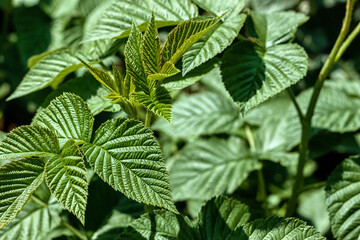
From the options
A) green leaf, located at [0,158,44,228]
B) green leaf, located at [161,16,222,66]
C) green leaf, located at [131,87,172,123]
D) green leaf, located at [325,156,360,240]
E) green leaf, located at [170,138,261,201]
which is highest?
green leaf, located at [161,16,222,66]

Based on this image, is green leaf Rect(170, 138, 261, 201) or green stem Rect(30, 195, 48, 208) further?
green leaf Rect(170, 138, 261, 201)

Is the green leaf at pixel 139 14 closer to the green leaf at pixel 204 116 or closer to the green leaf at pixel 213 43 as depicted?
the green leaf at pixel 213 43

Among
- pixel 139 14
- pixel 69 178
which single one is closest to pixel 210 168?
pixel 139 14

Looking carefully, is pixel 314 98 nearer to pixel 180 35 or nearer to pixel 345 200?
pixel 345 200

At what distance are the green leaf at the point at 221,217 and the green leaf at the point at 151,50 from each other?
47cm

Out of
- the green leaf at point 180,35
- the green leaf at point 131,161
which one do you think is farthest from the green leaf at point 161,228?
the green leaf at point 180,35

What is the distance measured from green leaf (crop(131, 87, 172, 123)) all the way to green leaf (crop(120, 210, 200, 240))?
1.19 feet

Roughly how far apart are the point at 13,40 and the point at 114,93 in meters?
2.00

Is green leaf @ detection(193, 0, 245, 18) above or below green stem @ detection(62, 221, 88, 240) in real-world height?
above

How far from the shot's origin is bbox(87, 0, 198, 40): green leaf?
127cm

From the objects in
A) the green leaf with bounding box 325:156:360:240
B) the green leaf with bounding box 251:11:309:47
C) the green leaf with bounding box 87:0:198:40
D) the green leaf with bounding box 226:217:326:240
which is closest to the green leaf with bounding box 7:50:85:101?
the green leaf with bounding box 87:0:198:40

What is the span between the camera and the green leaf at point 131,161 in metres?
0.93

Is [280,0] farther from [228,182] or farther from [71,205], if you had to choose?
[71,205]

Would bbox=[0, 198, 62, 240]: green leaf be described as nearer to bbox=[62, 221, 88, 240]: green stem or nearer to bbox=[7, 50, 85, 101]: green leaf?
bbox=[62, 221, 88, 240]: green stem
